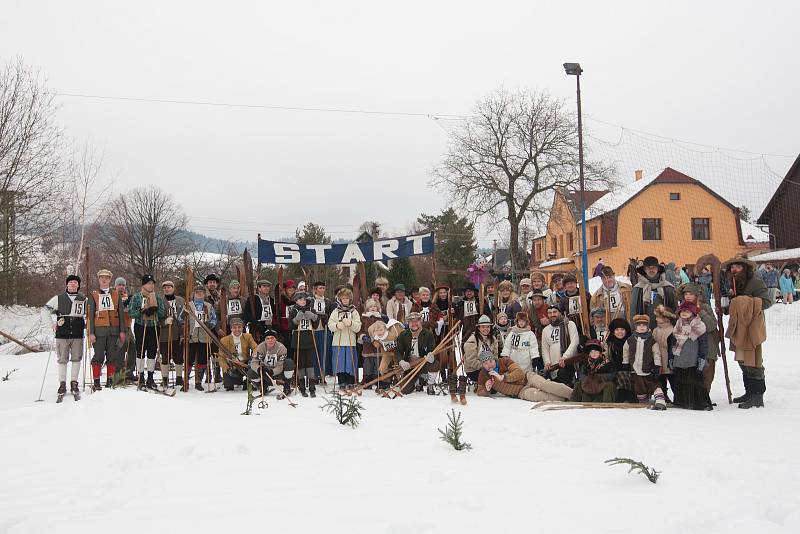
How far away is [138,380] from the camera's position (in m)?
9.27

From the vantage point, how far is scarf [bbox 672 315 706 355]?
7422mm

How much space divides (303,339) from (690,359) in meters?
5.42

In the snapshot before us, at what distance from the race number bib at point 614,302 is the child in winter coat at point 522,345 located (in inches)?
52.7

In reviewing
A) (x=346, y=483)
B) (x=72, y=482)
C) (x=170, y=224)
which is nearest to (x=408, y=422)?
(x=346, y=483)

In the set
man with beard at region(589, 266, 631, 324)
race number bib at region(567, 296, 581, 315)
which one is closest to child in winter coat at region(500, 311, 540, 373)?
race number bib at region(567, 296, 581, 315)

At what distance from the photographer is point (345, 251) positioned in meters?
11.0

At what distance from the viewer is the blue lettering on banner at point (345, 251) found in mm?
10797

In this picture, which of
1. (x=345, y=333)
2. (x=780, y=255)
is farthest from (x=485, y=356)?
(x=780, y=255)

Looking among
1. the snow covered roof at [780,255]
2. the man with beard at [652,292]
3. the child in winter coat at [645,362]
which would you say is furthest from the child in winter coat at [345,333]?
the snow covered roof at [780,255]

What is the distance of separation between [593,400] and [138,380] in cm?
676

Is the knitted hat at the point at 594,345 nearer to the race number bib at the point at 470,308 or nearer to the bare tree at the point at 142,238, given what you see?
the race number bib at the point at 470,308

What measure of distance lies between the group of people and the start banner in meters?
0.80

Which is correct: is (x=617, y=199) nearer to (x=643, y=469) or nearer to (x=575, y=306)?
(x=575, y=306)

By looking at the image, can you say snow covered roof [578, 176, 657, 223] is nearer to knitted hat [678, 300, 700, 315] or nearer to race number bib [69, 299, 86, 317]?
knitted hat [678, 300, 700, 315]
